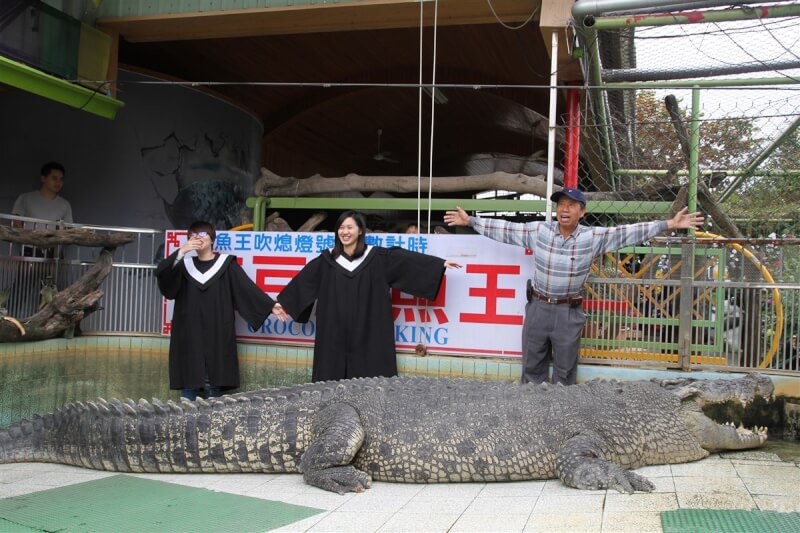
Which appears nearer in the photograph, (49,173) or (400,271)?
(400,271)

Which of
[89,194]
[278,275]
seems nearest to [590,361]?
[278,275]

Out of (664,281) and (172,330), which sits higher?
(664,281)

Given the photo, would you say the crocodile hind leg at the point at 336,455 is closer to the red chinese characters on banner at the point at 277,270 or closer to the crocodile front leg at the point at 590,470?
the crocodile front leg at the point at 590,470

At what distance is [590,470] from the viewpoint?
402 centimetres

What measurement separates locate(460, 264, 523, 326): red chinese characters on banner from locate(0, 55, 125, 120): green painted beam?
4.97 m

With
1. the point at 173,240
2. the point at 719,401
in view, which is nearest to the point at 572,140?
the point at 719,401

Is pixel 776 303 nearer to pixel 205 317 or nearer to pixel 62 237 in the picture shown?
pixel 205 317

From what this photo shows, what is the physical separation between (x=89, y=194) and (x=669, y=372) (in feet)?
27.5

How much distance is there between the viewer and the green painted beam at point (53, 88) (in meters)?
6.74

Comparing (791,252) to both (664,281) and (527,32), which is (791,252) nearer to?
(664,281)

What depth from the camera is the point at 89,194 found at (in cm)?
990

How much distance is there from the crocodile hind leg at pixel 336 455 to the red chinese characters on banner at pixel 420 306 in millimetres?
1734

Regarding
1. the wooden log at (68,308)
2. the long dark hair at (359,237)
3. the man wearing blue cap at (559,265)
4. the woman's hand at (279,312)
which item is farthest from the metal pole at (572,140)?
the wooden log at (68,308)

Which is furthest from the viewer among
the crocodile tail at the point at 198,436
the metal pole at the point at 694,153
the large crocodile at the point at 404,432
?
the metal pole at the point at 694,153
